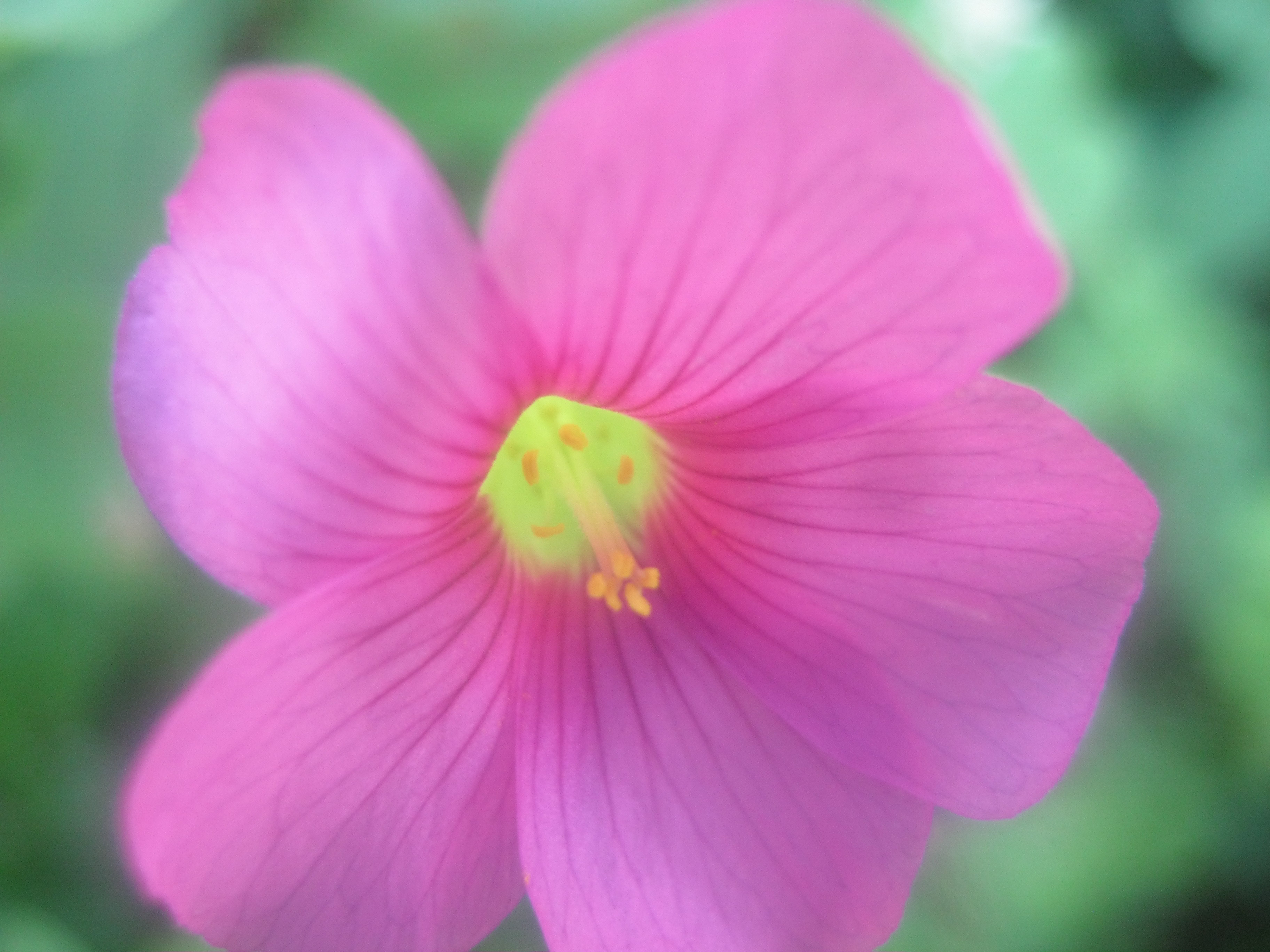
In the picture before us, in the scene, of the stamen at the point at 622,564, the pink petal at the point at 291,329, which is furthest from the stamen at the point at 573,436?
the pink petal at the point at 291,329

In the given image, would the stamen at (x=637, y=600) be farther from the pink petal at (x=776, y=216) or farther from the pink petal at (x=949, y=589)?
the pink petal at (x=776, y=216)

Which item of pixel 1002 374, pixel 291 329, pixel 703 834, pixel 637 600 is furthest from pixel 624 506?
pixel 1002 374

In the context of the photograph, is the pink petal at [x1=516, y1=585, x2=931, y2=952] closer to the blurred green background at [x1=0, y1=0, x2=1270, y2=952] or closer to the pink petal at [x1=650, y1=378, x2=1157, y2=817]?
the pink petal at [x1=650, y1=378, x2=1157, y2=817]

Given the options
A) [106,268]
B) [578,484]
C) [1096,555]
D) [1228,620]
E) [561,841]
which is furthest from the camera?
[1228,620]

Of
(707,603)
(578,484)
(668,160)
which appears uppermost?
(668,160)

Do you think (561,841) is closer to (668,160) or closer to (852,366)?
(852,366)

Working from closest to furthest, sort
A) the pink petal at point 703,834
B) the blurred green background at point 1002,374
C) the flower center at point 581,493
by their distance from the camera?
1. the pink petal at point 703,834
2. the flower center at point 581,493
3. the blurred green background at point 1002,374

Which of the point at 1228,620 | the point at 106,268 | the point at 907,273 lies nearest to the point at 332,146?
the point at 907,273
